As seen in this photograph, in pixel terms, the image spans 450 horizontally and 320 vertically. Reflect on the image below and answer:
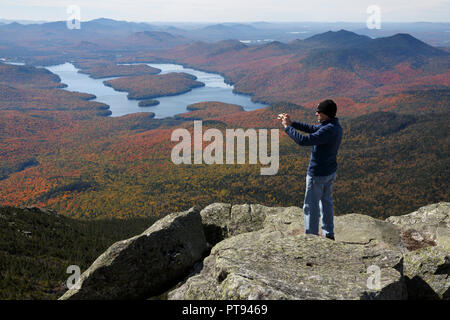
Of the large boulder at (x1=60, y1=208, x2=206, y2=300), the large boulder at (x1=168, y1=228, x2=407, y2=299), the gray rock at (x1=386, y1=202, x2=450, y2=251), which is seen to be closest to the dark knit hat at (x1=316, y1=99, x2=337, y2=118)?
the large boulder at (x1=168, y1=228, x2=407, y2=299)

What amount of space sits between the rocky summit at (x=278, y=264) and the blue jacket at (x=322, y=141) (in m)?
2.22

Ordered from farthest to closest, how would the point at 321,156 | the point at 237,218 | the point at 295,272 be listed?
the point at 237,218
the point at 321,156
the point at 295,272

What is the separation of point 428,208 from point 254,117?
16127 cm

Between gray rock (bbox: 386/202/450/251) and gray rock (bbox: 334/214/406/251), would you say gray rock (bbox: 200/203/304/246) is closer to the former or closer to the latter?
gray rock (bbox: 334/214/406/251)

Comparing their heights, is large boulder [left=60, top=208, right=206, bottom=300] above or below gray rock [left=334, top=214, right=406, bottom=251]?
below

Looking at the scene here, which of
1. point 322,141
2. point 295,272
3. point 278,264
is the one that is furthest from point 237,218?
point 322,141

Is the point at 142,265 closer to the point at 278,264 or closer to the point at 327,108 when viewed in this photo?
the point at 278,264

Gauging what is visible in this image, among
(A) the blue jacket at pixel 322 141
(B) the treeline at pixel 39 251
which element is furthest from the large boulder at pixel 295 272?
(B) the treeline at pixel 39 251

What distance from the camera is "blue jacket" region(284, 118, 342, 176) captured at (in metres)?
9.05

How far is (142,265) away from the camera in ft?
34.3

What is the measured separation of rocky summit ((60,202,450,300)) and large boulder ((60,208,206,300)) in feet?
0.09

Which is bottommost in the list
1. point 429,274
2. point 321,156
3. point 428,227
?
point 428,227

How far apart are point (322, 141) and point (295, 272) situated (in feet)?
A: 11.8
